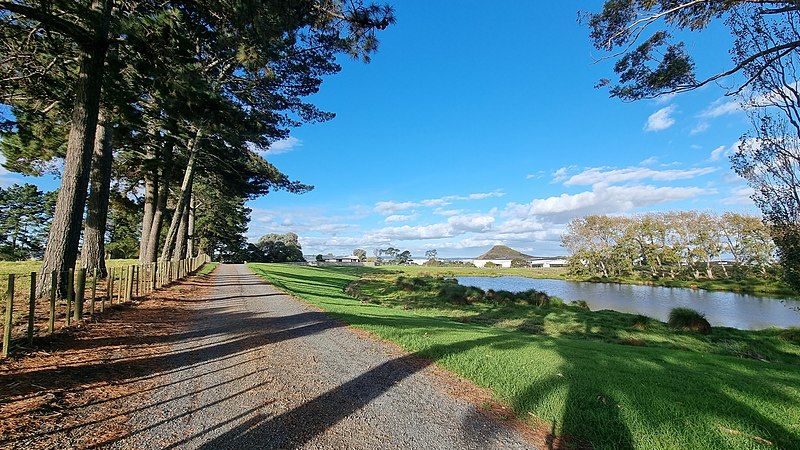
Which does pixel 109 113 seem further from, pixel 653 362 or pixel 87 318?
pixel 653 362

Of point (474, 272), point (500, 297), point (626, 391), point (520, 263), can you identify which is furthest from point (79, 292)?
point (520, 263)

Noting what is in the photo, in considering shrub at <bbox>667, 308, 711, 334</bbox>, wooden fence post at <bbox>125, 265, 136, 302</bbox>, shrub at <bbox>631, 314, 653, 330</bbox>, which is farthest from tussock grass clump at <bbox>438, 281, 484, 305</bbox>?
wooden fence post at <bbox>125, 265, 136, 302</bbox>

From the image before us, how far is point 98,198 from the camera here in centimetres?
1059

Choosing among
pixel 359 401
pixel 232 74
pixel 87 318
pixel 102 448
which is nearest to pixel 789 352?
pixel 359 401

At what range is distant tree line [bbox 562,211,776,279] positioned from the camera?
3891 cm

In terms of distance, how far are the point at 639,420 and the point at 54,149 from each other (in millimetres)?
19038

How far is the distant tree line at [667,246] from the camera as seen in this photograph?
128 feet

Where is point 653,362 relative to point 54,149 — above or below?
below

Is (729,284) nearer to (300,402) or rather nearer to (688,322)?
(688,322)

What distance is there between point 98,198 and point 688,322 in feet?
66.5

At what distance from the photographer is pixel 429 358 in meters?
5.60

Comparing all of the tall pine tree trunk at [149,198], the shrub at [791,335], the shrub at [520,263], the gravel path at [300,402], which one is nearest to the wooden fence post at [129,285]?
the gravel path at [300,402]

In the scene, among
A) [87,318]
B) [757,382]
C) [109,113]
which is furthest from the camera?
[109,113]

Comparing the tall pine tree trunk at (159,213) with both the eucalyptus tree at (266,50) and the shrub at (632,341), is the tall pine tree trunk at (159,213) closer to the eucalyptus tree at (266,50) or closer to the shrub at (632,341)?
the eucalyptus tree at (266,50)
